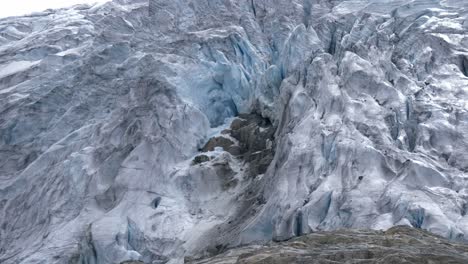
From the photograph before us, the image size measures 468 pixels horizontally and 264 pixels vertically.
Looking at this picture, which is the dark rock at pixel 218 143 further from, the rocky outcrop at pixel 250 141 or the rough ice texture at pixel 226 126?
the rough ice texture at pixel 226 126

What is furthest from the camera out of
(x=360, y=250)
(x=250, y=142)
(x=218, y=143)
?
(x=218, y=143)

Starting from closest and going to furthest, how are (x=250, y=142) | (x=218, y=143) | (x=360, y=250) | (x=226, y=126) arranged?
1. (x=360, y=250)
2. (x=250, y=142)
3. (x=218, y=143)
4. (x=226, y=126)

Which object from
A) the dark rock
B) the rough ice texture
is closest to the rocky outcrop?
the dark rock

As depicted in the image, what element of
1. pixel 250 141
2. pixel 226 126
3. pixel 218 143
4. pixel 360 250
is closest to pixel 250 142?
pixel 250 141

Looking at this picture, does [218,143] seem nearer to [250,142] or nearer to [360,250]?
[250,142]

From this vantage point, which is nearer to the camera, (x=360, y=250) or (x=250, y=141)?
(x=360, y=250)

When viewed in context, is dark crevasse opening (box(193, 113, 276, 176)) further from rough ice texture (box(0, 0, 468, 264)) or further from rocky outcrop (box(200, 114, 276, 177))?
rough ice texture (box(0, 0, 468, 264))
